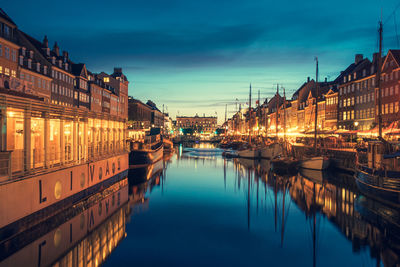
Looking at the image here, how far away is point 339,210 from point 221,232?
11.5 m

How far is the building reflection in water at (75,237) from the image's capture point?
15.9m

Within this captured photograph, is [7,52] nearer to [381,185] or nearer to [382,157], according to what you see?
[382,157]

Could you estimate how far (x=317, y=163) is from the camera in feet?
170

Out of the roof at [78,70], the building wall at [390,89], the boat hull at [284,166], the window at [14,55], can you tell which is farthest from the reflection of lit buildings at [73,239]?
the roof at [78,70]

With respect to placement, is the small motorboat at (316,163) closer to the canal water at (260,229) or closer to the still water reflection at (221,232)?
the canal water at (260,229)

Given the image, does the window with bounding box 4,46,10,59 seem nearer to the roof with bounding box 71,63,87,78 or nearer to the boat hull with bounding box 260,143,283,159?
the roof with bounding box 71,63,87,78

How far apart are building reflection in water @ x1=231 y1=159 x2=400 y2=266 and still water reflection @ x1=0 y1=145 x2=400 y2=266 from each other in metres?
0.06

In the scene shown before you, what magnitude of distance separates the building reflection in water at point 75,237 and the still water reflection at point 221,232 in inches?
1.9

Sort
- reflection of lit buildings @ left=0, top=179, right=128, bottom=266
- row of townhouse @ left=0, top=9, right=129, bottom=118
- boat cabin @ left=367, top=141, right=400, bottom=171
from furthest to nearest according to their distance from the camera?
row of townhouse @ left=0, top=9, right=129, bottom=118 < boat cabin @ left=367, top=141, right=400, bottom=171 < reflection of lit buildings @ left=0, top=179, right=128, bottom=266

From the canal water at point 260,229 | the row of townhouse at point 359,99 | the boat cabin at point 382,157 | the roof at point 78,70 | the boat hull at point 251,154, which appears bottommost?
the canal water at point 260,229

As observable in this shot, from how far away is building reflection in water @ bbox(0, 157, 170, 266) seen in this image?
52.2 ft

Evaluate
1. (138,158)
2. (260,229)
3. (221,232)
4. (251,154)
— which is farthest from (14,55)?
(251,154)

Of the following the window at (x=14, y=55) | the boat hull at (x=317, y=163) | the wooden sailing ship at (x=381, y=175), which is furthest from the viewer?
the boat hull at (x=317, y=163)

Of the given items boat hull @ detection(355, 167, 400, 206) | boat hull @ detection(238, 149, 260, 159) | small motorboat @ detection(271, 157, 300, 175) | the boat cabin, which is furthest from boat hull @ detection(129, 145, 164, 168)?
the boat cabin
